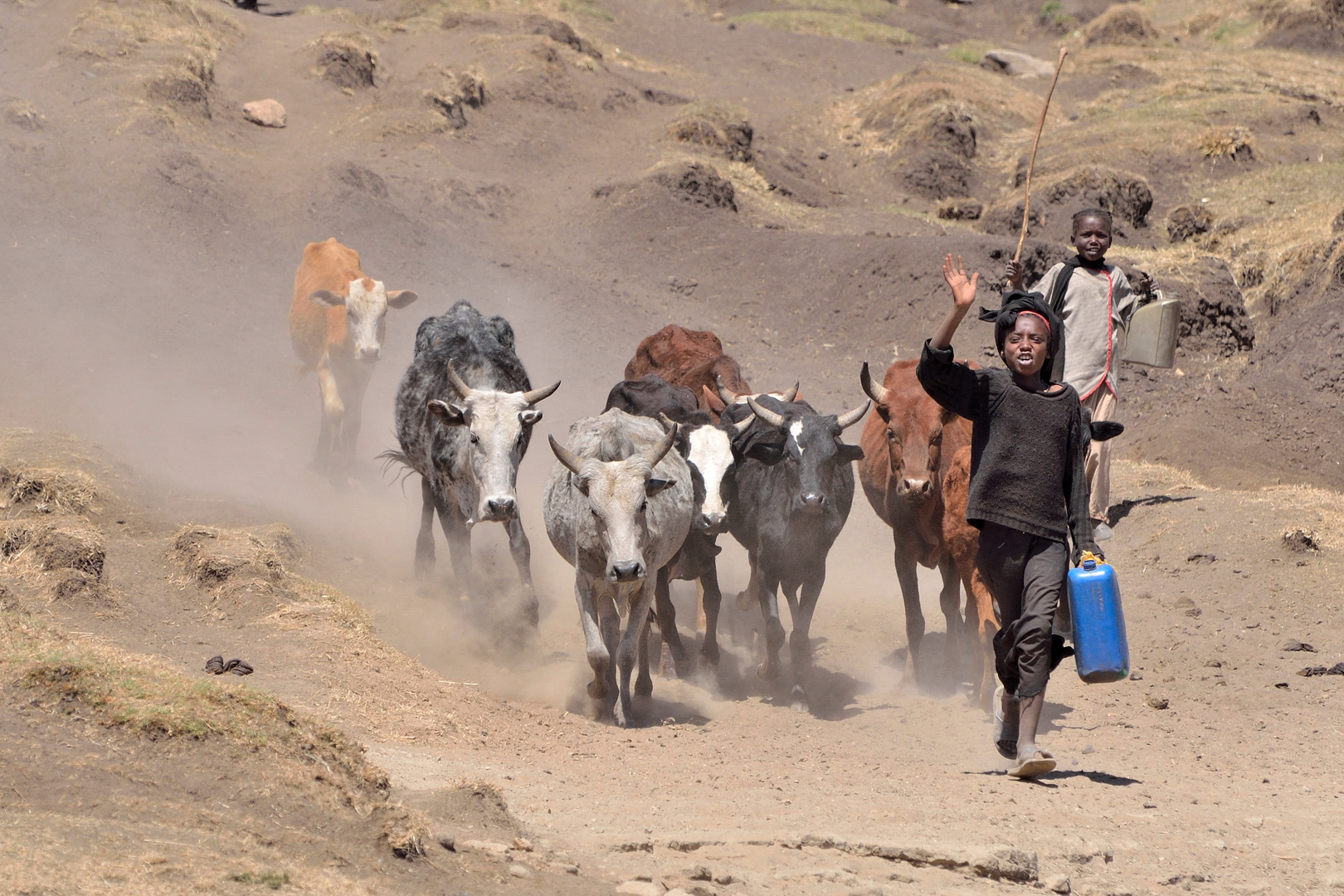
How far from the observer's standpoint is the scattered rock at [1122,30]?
121ft

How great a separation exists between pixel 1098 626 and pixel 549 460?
973 cm

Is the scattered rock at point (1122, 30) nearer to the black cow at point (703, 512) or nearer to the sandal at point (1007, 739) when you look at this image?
the black cow at point (703, 512)

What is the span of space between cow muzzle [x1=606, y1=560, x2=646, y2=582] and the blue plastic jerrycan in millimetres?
2617

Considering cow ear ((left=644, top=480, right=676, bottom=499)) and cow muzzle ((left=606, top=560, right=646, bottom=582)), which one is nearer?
cow muzzle ((left=606, top=560, right=646, bottom=582))

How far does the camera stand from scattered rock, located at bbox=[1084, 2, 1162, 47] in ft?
121

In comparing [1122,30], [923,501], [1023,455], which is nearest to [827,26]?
[1122,30]

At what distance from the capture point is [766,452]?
9.16m

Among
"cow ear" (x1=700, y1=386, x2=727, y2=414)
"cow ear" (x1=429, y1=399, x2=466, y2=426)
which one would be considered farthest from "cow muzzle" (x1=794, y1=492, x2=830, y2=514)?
"cow ear" (x1=429, y1=399, x2=466, y2=426)

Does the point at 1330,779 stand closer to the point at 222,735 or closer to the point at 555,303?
the point at 222,735

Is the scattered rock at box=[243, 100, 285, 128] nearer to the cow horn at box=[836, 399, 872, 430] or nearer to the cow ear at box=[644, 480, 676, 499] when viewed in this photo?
the cow horn at box=[836, 399, 872, 430]

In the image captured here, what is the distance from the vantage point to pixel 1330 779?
723cm

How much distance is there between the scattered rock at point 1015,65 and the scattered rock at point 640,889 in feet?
109

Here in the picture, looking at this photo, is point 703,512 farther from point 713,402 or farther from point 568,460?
point 713,402

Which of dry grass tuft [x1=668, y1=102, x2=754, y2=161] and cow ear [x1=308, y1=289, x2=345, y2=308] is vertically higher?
dry grass tuft [x1=668, y1=102, x2=754, y2=161]
